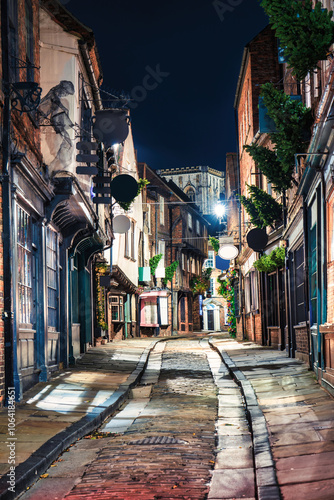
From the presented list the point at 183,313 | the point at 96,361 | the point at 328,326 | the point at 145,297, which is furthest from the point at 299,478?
the point at 183,313

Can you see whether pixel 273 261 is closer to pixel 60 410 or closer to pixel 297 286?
pixel 297 286

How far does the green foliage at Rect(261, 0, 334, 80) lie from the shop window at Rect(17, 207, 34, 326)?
5.24 metres

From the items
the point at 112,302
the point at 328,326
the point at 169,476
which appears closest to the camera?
the point at 169,476

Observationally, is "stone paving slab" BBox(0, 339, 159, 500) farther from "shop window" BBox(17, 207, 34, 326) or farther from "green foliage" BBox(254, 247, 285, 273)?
"green foliage" BBox(254, 247, 285, 273)

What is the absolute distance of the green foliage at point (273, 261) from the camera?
723 inches

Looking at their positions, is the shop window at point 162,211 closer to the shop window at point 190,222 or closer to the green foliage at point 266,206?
the shop window at point 190,222

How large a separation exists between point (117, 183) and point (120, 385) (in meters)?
8.88

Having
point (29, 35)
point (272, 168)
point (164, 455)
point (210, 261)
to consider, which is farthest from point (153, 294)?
point (164, 455)

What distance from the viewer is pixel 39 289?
12.3m

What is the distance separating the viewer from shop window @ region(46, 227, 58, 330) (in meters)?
13.6

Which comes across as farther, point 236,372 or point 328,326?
point 236,372

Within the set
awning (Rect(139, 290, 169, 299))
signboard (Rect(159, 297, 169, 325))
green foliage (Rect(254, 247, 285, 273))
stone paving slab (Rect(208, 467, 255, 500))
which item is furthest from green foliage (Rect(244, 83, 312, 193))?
signboard (Rect(159, 297, 169, 325))

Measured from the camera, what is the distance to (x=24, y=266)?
11.2 meters

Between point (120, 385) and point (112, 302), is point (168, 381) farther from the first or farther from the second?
point (112, 302)
